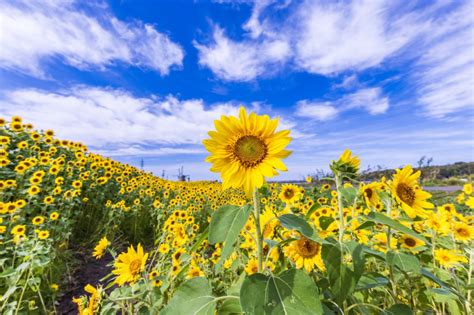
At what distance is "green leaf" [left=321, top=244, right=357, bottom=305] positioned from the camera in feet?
3.30

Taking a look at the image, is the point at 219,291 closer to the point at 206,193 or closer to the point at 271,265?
the point at 271,265

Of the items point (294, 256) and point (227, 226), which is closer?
point (227, 226)

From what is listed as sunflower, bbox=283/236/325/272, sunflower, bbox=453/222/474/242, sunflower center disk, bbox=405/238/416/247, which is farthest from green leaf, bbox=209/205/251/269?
sunflower, bbox=453/222/474/242

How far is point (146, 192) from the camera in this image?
6.32 meters

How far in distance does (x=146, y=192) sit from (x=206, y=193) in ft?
6.11

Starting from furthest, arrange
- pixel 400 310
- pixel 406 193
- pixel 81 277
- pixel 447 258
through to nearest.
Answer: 1. pixel 81 277
2. pixel 447 258
3. pixel 406 193
4. pixel 400 310

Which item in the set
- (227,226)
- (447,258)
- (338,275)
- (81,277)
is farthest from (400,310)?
(81,277)

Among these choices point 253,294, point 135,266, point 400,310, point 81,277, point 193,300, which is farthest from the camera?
point 81,277

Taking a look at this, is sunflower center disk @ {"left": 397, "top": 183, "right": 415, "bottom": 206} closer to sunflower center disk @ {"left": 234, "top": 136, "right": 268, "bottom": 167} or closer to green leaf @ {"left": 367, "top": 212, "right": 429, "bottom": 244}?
green leaf @ {"left": 367, "top": 212, "right": 429, "bottom": 244}

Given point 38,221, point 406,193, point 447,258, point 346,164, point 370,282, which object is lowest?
point 447,258

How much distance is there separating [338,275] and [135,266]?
1271 millimetres

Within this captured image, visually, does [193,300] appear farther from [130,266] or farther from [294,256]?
[130,266]

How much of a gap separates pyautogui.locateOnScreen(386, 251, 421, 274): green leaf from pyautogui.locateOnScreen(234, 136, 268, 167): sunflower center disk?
0.71 m

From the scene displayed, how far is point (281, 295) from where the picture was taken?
88 centimetres
